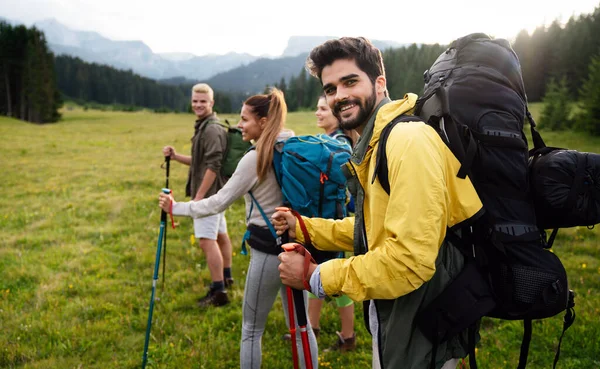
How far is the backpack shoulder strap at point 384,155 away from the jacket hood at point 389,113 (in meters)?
0.04

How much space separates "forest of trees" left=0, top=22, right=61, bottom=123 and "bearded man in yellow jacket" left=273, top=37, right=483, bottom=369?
7350 centimetres

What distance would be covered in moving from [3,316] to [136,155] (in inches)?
809

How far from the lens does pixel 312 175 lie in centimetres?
368

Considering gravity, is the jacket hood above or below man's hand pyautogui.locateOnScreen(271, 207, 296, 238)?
above

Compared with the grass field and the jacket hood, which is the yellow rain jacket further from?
the grass field

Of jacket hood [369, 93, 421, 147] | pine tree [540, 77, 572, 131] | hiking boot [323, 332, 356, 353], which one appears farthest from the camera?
pine tree [540, 77, 572, 131]

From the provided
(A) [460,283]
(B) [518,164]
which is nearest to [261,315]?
(A) [460,283]

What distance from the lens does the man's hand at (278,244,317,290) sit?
2.43 m

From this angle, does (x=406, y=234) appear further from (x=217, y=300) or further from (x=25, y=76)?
(x=25, y=76)

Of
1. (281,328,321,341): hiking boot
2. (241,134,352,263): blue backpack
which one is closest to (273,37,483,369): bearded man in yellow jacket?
(241,134,352,263): blue backpack

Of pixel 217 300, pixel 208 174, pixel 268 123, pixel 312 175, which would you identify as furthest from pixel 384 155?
pixel 217 300

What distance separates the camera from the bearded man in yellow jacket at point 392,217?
1.92 meters

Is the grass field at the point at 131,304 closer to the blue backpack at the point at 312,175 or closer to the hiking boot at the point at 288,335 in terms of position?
the hiking boot at the point at 288,335

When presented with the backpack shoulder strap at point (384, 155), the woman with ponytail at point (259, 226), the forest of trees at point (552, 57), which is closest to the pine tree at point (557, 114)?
the forest of trees at point (552, 57)
